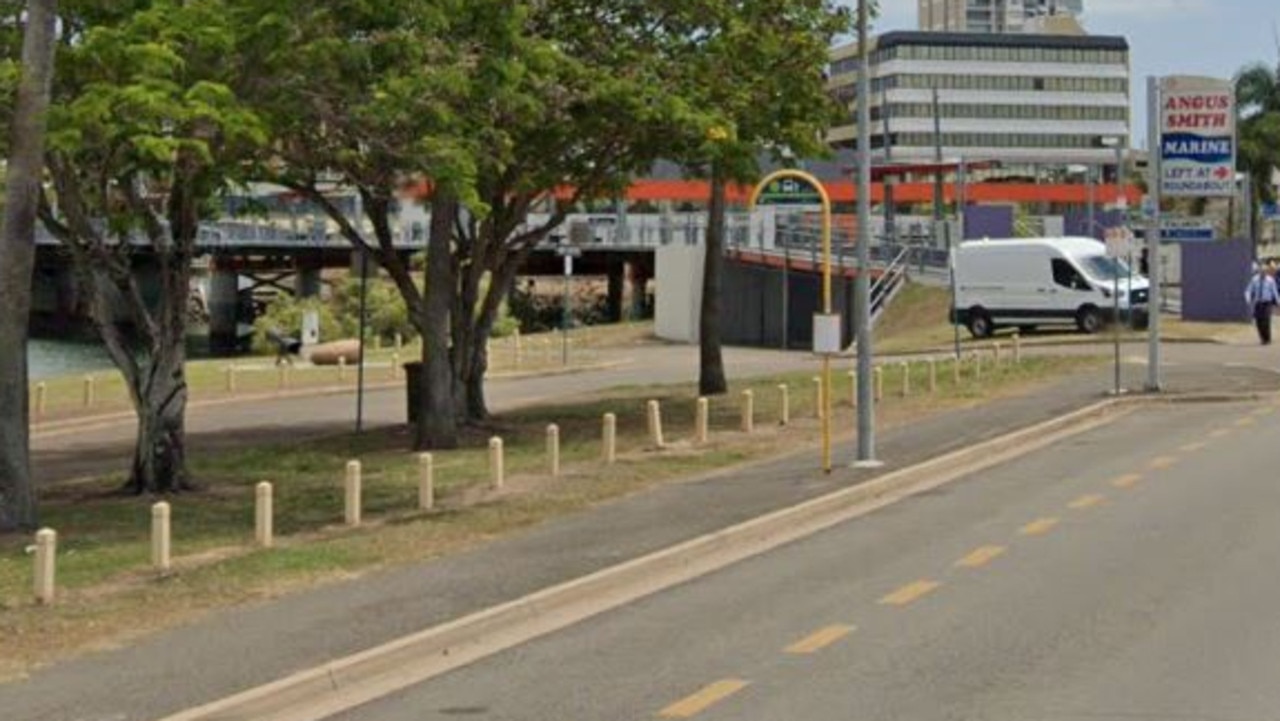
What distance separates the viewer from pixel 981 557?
40.7ft

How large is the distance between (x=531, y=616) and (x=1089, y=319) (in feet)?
123

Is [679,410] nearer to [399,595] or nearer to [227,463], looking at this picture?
[227,463]

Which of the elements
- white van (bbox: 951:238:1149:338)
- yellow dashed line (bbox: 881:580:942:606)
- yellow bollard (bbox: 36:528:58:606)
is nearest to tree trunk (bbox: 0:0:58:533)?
yellow bollard (bbox: 36:528:58:606)

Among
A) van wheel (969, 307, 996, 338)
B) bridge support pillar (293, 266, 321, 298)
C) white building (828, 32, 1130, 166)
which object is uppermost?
A: white building (828, 32, 1130, 166)

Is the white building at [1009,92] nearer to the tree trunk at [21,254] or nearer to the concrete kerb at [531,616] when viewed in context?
the concrete kerb at [531,616]

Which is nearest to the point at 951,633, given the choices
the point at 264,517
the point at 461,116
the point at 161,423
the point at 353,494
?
the point at 264,517

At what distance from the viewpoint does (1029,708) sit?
7.73 meters

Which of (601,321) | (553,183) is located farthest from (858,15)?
(601,321)

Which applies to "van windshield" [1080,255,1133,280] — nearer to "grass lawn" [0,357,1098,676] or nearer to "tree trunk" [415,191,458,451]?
"grass lawn" [0,357,1098,676]

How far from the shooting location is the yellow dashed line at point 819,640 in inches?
363

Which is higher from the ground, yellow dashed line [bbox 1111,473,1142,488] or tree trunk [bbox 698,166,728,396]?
tree trunk [bbox 698,166,728,396]

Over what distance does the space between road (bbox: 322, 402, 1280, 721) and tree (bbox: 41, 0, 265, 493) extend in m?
6.02

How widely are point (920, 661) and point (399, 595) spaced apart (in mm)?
3819

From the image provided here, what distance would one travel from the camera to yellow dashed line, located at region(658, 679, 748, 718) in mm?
7820
